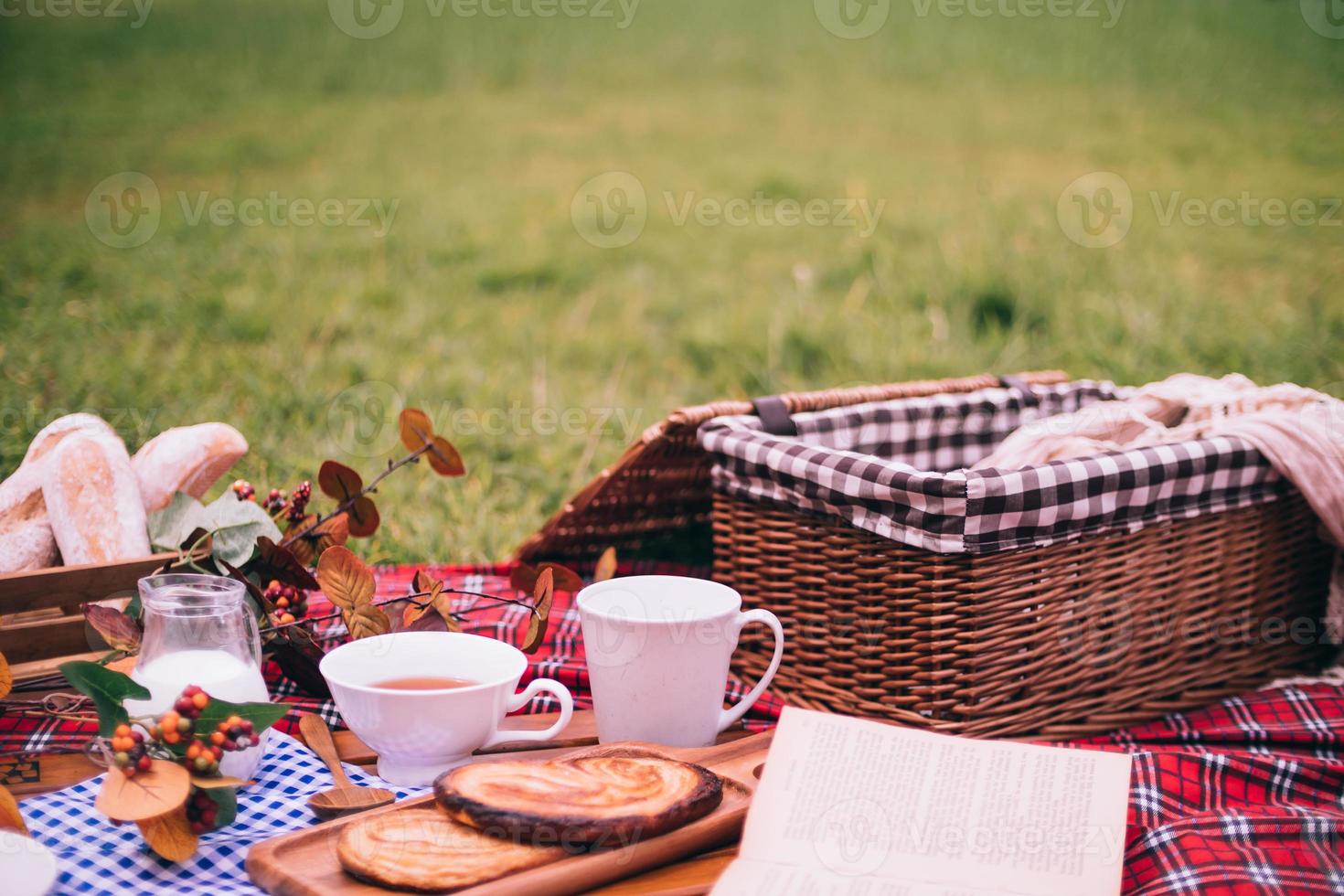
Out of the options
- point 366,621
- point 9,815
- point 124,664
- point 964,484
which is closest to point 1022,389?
point 964,484

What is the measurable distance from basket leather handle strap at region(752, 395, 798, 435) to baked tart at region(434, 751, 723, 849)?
814 millimetres

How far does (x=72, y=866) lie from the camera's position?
37.5 inches

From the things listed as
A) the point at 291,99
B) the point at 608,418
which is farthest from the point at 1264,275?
the point at 291,99

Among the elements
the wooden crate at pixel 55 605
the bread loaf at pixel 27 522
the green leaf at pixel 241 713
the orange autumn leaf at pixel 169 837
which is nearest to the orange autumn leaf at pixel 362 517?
the wooden crate at pixel 55 605

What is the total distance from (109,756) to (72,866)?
0.09 m

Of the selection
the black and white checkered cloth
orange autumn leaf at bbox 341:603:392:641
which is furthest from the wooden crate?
the black and white checkered cloth

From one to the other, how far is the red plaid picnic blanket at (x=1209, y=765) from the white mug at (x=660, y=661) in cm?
26

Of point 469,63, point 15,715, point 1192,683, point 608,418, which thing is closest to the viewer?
point 15,715

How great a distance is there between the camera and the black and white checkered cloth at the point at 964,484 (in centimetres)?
138

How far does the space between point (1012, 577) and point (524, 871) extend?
2.57ft

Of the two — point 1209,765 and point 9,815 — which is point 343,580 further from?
point 1209,765

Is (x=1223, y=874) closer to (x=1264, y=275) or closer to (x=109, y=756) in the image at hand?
(x=109, y=756)

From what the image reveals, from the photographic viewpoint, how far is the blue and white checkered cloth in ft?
3.12

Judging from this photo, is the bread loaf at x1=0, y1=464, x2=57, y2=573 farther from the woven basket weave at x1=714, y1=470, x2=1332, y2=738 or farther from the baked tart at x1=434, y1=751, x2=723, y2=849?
the woven basket weave at x1=714, y1=470, x2=1332, y2=738
